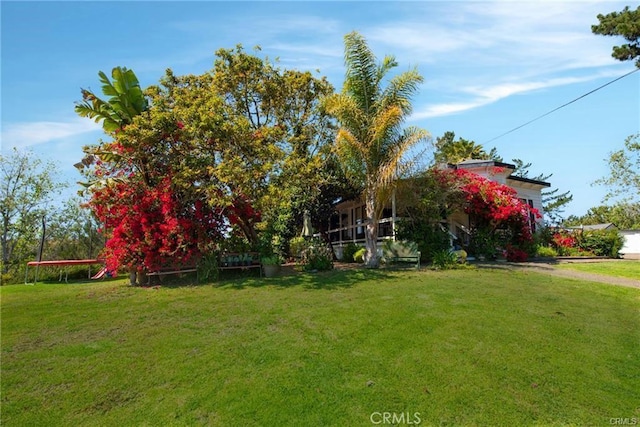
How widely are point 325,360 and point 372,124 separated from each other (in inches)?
382

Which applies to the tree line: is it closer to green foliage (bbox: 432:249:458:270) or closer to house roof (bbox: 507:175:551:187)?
green foliage (bbox: 432:249:458:270)

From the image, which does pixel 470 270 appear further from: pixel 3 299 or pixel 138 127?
pixel 3 299

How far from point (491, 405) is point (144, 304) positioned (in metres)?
7.15

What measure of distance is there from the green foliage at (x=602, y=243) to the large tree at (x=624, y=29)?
27.3 ft

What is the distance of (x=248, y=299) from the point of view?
815cm

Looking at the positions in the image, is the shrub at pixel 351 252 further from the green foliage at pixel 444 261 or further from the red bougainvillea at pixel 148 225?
the red bougainvillea at pixel 148 225

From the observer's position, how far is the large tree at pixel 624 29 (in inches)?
565

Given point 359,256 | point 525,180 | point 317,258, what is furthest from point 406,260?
point 525,180

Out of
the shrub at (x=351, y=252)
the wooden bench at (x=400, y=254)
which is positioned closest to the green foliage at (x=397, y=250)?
the wooden bench at (x=400, y=254)

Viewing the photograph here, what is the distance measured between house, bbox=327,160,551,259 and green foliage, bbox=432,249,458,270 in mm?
2321

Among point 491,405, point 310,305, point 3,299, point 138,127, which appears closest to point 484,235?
point 310,305

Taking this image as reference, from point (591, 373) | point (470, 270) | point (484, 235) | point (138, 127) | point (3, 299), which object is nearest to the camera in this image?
point (591, 373)

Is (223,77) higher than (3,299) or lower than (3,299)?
higher

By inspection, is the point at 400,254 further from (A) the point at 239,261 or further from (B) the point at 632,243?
(B) the point at 632,243
